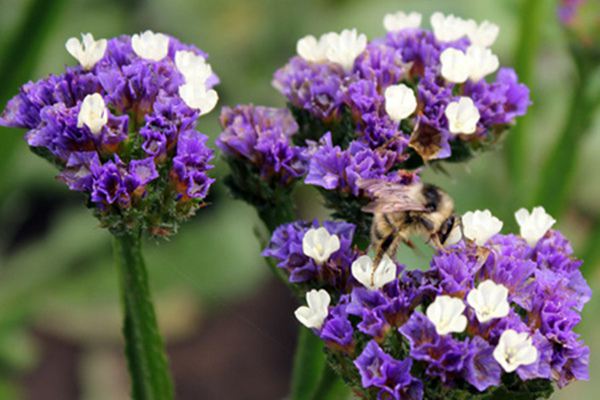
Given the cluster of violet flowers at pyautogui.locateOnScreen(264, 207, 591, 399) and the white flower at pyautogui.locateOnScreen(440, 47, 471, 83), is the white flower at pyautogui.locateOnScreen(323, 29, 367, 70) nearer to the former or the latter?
the white flower at pyautogui.locateOnScreen(440, 47, 471, 83)

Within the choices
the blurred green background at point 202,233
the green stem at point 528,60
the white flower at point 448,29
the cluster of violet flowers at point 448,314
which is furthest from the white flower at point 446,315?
the blurred green background at point 202,233

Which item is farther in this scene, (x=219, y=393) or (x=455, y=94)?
(x=219, y=393)

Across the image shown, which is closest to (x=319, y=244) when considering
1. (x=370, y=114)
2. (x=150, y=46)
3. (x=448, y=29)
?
(x=370, y=114)

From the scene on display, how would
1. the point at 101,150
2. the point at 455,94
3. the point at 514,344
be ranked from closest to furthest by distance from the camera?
the point at 514,344
the point at 101,150
the point at 455,94

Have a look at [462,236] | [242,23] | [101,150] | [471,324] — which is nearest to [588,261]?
[462,236]

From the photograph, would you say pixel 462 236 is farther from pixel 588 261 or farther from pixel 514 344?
pixel 588 261

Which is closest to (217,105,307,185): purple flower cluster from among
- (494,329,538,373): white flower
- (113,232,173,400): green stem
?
(113,232,173,400): green stem
